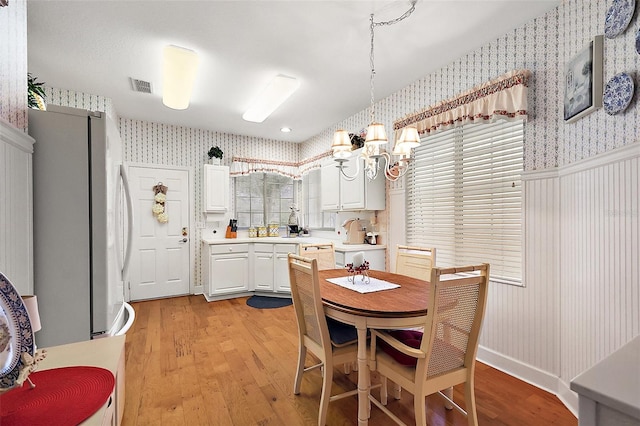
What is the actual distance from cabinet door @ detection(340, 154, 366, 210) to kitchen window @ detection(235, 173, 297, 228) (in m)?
1.94

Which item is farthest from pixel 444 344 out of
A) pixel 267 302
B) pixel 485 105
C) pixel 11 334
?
pixel 267 302

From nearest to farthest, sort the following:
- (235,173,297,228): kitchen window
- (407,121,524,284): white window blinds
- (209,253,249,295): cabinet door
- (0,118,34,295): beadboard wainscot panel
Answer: (0,118,34,295): beadboard wainscot panel, (407,121,524,284): white window blinds, (209,253,249,295): cabinet door, (235,173,297,228): kitchen window

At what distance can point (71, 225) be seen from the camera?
159 centimetres

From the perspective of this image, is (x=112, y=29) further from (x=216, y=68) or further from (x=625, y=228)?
(x=625, y=228)

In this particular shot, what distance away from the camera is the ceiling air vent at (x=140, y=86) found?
306 centimetres

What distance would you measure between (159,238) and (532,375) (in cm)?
474

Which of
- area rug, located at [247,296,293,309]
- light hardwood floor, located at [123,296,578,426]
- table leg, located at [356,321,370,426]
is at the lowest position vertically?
area rug, located at [247,296,293,309]

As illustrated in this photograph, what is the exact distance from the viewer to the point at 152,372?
2348 millimetres

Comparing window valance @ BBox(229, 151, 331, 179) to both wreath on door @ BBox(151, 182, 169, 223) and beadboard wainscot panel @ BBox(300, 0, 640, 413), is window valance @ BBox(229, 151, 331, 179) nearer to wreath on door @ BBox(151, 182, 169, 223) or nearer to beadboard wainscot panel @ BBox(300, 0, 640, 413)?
wreath on door @ BBox(151, 182, 169, 223)

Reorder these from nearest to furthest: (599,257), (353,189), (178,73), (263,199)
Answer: (599,257)
(178,73)
(353,189)
(263,199)

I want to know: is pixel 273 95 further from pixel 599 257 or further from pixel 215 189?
pixel 599 257

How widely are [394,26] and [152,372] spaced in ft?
10.9

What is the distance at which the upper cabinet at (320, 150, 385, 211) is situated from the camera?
344 cm

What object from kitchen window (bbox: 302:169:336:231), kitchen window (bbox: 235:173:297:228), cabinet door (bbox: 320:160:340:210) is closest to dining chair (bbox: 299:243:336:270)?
cabinet door (bbox: 320:160:340:210)
